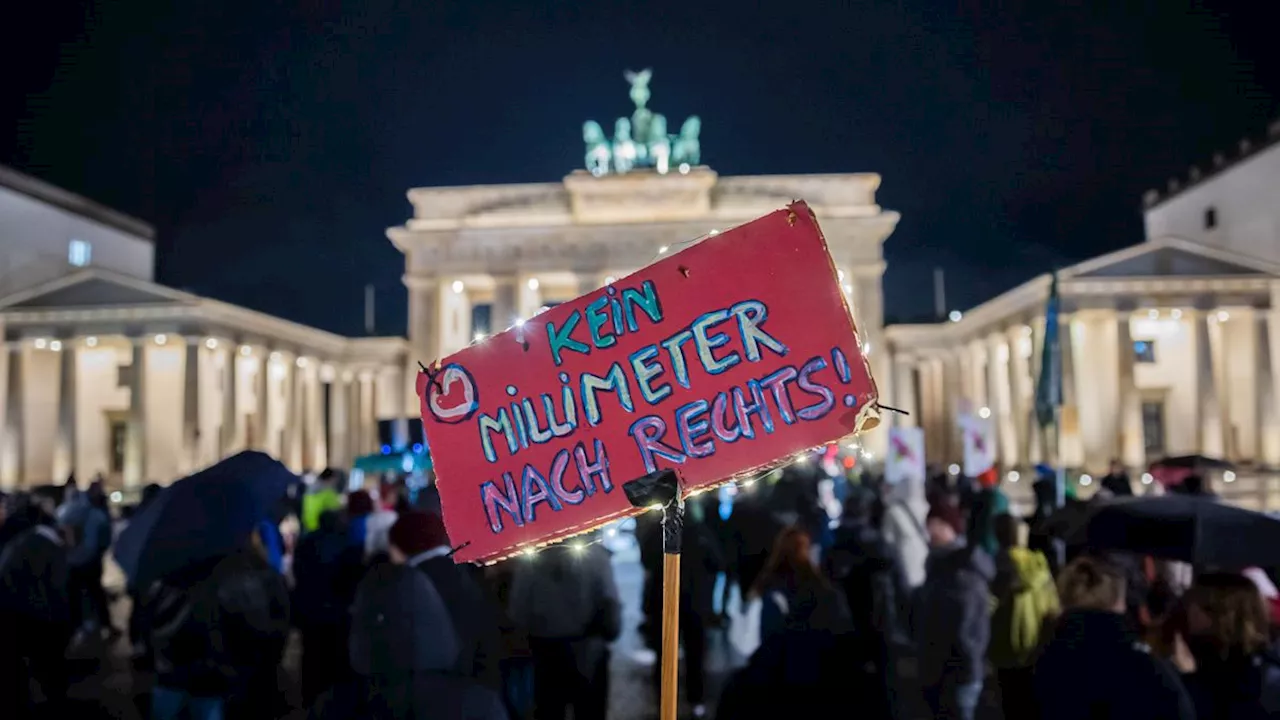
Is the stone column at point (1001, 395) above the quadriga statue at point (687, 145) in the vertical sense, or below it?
below

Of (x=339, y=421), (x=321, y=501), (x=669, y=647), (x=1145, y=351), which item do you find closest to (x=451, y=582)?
(x=669, y=647)

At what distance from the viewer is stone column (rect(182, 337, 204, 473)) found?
3466cm

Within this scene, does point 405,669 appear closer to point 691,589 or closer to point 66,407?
point 691,589

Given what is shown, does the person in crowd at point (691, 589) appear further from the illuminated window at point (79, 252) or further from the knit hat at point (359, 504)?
the illuminated window at point (79, 252)

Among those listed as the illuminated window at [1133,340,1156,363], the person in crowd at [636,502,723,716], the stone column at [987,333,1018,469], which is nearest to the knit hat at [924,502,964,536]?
the person in crowd at [636,502,723,716]

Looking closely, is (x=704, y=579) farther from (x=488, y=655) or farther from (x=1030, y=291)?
(x=1030, y=291)

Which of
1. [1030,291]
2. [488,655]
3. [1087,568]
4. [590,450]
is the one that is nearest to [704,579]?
[488,655]

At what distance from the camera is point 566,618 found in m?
5.81

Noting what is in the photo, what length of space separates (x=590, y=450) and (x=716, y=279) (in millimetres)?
661

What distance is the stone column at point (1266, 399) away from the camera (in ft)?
115

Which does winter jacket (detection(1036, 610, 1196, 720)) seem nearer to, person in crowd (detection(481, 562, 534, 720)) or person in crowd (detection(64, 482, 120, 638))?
person in crowd (detection(481, 562, 534, 720))

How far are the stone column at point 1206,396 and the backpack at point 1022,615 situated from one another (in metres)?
34.6

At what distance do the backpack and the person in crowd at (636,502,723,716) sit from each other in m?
2.44

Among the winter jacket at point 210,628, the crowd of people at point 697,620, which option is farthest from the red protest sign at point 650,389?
the winter jacket at point 210,628
